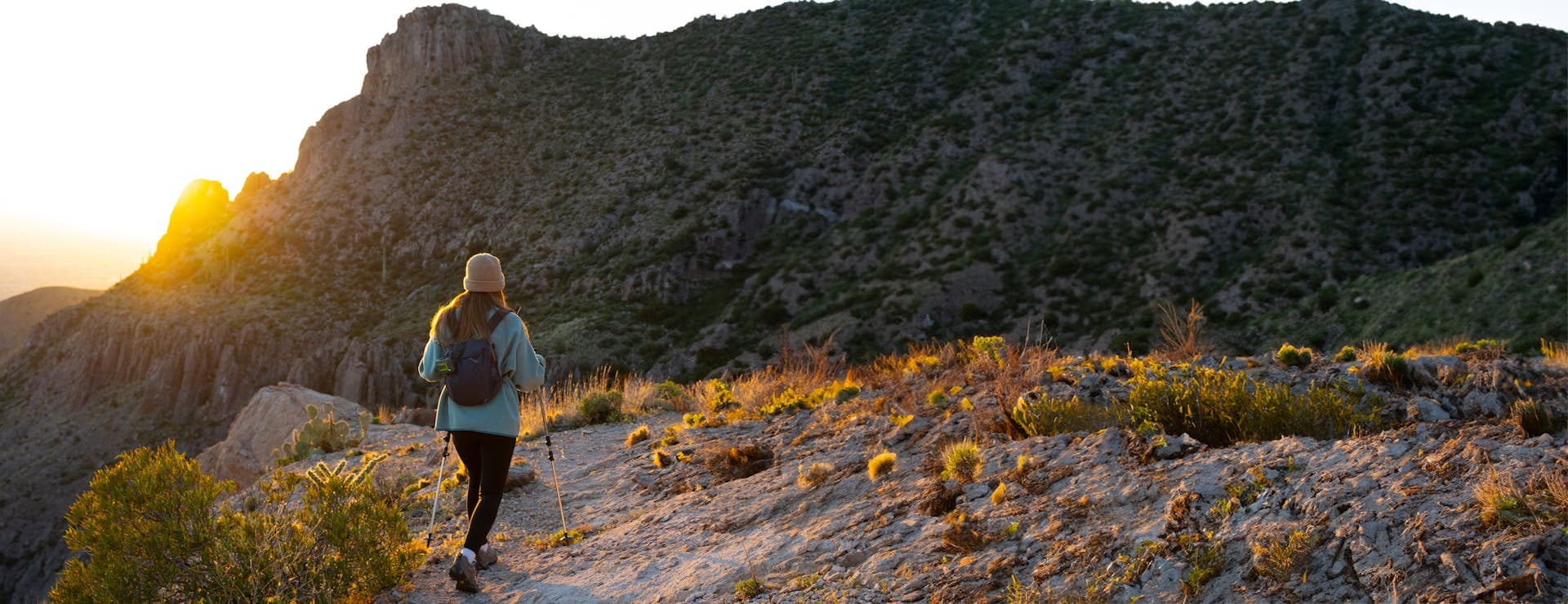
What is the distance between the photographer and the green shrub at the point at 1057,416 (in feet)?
20.8

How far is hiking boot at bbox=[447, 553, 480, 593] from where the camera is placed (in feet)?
17.8

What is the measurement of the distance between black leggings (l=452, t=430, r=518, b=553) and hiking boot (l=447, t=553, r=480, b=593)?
12 cm

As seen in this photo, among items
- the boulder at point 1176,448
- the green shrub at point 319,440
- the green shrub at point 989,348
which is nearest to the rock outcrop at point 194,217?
the green shrub at point 319,440

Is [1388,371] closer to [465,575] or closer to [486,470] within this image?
[486,470]

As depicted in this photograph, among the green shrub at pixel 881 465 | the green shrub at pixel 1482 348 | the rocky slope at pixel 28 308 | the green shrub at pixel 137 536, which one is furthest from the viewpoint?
the rocky slope at pixel 28 308

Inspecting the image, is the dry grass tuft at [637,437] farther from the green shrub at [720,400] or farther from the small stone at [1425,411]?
the small stone at [1425,411]

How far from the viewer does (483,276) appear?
5551mm

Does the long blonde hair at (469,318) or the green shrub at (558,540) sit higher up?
the long blonde hair at (469,318)

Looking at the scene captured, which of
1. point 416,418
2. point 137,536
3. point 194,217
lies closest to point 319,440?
point 416,418

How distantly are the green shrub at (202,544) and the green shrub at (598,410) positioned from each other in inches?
296

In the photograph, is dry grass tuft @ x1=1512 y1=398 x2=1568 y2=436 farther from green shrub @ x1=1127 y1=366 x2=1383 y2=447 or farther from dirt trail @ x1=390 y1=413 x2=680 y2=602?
dirt trail @ x1=390 y1=413 x2=680 y2=602

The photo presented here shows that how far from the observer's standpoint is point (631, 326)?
1500 inches

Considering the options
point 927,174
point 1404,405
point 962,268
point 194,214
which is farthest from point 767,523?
point 194,214

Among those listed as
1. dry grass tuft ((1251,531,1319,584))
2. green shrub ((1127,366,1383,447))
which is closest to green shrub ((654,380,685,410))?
green shrub ((1127,366,1383,447))
